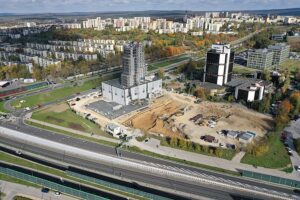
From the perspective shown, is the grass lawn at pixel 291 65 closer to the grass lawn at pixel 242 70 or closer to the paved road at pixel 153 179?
the grass lawn at pixel 242 70

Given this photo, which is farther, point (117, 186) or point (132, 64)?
point (132, 64)

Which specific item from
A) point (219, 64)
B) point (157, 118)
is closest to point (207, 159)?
point (157, 118)

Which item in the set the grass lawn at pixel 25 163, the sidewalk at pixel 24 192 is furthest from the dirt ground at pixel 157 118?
the sidewalk at pixel 24 192

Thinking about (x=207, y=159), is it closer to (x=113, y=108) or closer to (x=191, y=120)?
(x=191, y=120)

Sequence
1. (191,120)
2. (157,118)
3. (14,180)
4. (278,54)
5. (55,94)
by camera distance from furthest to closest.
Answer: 1. (278,54)
2. (55,94)
3. (157,118)
4. (191,120)
5. (14,180)

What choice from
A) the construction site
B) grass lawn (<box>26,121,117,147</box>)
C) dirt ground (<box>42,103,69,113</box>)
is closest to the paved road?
grass lawn (<box>26,121,117,147</box>)

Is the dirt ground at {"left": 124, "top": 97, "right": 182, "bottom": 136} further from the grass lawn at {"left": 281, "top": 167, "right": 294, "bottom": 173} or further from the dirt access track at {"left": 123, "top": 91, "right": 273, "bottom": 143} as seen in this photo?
the grass lawn at {"left": 281, "top": 167, "right": 294, "bottom": 173}
